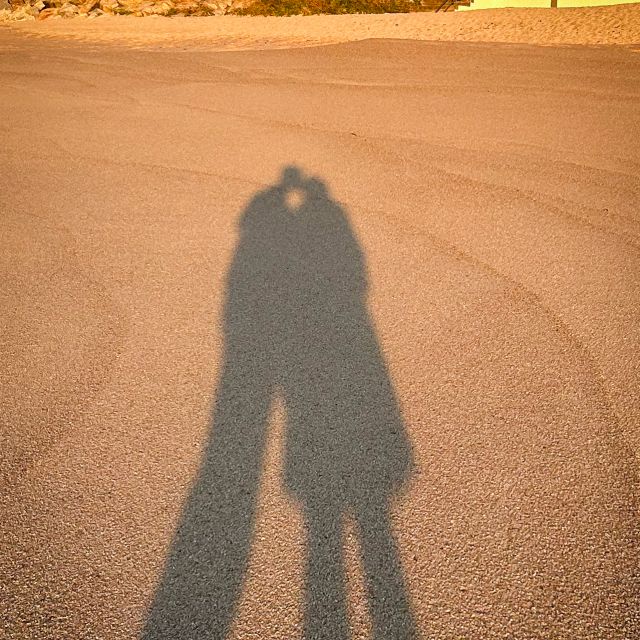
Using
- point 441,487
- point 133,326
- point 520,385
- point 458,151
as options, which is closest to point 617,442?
point 520,385

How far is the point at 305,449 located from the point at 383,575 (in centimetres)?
53

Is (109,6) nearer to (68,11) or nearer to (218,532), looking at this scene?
(68,11)

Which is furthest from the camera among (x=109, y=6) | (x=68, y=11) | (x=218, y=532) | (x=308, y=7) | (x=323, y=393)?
(x=308, y=7)

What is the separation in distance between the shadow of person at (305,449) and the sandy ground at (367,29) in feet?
30.3

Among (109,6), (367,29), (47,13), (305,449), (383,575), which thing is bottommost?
(383,575)

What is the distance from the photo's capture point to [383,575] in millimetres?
1408

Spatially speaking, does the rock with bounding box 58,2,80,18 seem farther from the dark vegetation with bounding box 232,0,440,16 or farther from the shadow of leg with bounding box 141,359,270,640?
the shadow of leg with bounding box 141,359,270,640

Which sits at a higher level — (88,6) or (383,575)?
(88,6)

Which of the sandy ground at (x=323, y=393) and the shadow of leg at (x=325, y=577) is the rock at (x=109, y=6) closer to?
the sandy ground at (x=323, y=393)

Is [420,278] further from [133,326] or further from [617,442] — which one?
[133,326]

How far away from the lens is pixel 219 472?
5.57ft

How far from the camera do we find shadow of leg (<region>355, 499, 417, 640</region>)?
1.30 meters

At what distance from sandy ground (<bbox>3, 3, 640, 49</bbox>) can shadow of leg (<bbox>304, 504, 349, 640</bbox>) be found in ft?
34.7

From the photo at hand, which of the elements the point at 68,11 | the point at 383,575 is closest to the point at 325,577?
the point at 383,575
